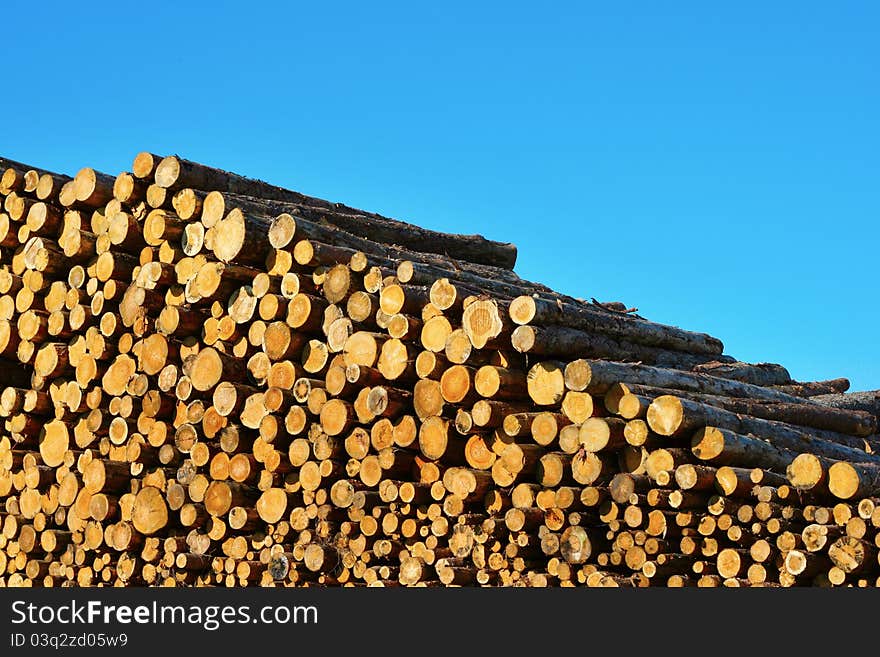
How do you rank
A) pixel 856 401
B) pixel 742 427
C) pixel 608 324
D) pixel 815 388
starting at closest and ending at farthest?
pixel 742 427 < pixel 608 324 < pixel 856 401 < pixel 815 388

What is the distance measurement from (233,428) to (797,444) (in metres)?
4.20

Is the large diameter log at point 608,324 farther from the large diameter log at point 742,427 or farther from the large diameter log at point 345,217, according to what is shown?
the large diameter log at point 345,217

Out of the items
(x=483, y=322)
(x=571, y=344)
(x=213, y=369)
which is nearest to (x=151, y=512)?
(x=213, y=369)

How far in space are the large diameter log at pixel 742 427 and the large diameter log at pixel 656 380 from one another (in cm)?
35

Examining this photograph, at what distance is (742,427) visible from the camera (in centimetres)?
748

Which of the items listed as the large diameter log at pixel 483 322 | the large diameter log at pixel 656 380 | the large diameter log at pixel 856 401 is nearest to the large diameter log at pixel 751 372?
the large diameter log at pixel 856 401

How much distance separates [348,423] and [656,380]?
2.23 m

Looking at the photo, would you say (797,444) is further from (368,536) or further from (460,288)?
(368,536)

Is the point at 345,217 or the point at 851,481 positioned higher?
the point at 345,217

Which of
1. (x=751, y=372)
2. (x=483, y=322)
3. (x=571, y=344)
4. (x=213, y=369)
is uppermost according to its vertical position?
(x=751, y=372)

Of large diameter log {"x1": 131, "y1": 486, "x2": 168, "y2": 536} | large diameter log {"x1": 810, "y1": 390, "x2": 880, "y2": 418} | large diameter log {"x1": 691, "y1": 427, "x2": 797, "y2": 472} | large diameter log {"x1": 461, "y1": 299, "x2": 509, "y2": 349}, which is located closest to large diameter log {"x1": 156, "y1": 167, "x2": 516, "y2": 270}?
large diameter log {"x1": 131, "y1": 486, "x2": 168, "y2": 536}

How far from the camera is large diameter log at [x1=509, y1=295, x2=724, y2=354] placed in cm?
752

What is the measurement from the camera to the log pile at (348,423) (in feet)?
22.9

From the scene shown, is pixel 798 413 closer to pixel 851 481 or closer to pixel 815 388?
pixel 851 481
